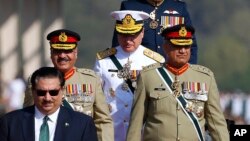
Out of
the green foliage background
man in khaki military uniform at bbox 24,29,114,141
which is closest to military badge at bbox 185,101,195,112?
man in khaki military uniform at bbox 24,29,114,141

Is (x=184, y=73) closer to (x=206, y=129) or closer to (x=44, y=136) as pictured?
(x=206, y=129)

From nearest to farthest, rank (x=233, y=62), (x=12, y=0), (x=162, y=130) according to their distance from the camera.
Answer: (x=162, y=130), (x=12, y=0), (x=233, y=62)

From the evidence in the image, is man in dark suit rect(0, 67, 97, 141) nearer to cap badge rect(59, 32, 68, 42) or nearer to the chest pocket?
the chest pocket

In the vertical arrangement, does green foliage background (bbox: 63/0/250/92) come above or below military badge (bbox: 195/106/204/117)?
below

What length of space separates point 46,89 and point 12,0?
85.5 ft

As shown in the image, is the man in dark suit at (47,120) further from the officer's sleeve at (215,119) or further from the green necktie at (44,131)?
the officer's sleeve at (215,119)

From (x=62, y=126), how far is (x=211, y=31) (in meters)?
106

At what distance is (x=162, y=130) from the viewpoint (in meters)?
12.4

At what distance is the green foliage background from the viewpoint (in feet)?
343

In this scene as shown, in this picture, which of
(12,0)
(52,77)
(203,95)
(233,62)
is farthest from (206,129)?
(233,62)

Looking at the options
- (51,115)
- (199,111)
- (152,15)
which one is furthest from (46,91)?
(152,15)

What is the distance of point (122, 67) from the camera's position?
44.9 ft

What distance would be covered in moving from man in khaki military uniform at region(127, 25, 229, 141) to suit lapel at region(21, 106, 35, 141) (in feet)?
4.79

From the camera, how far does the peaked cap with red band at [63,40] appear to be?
12797mm
